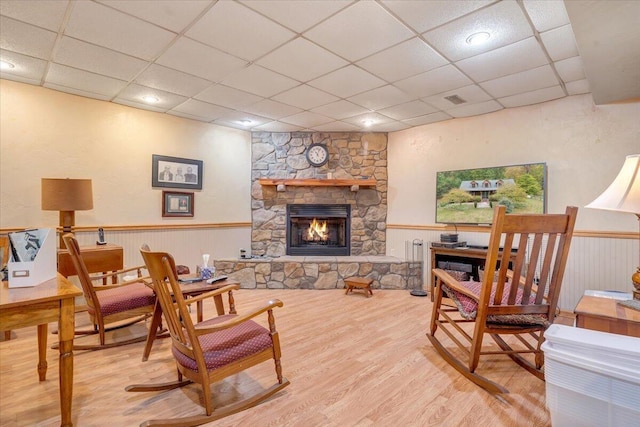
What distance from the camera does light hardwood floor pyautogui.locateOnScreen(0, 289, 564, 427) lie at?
5.50ft

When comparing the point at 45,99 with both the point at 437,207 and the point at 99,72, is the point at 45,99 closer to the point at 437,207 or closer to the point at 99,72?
the point at 99,72

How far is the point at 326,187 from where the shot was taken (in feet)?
16.7

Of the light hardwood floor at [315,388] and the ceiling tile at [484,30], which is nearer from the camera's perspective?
the light hardwood floor at [315,388]

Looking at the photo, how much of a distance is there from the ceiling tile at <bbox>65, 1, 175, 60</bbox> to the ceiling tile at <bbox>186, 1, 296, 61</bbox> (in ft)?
0.94

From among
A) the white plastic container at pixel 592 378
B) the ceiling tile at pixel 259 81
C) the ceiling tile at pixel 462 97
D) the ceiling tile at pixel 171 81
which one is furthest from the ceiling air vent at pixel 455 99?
the white plastic container at pixel 592 378

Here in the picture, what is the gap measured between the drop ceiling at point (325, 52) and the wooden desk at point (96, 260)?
1.75 meters

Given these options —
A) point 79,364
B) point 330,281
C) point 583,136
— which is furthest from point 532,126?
point 79,364

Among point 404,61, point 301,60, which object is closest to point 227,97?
point 301,60

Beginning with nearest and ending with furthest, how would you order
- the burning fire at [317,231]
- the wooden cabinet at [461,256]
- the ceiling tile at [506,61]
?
1. the ceiling tile at [506,61]
2. the wooden cabinet at [461,256]
3. the burning fire at [317,231]

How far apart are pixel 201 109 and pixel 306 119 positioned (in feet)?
4.68

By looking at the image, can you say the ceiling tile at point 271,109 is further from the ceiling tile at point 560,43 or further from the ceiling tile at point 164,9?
the ceiling tile at point 560,43

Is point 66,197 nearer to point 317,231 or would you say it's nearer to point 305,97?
point 305,97

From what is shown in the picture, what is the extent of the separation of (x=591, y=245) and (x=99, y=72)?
5.38 meters

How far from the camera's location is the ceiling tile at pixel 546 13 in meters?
1.92
